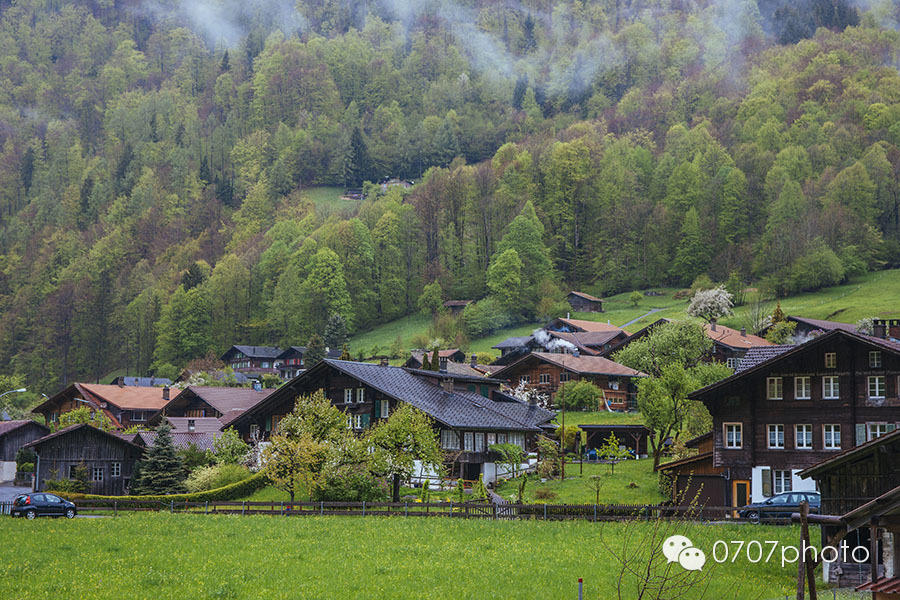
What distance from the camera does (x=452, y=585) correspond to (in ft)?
84.4

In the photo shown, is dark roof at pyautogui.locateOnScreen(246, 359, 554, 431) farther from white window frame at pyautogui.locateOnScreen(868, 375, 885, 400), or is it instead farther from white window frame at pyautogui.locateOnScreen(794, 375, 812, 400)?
white window frame at pyautogui.locateOnScreen(868, 375, 885, 400)

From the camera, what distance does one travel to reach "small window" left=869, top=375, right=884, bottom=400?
4681 centimetres

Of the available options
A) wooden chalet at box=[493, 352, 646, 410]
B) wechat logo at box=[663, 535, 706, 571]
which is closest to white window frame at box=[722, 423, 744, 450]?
wechat logo at box=[663, 535, 706, 571]

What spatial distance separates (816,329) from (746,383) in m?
54.1

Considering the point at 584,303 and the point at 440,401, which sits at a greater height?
the point at 584,303

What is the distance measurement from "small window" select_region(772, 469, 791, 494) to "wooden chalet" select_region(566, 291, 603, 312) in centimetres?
9006

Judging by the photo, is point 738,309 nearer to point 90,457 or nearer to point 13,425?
point 90,457

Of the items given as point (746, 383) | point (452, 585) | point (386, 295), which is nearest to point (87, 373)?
point (386, 295)

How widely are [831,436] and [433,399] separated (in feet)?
78.8

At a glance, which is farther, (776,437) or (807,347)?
(776,437)

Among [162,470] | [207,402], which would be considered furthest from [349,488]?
[207,402]

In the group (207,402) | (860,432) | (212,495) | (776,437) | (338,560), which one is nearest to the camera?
(338,560)

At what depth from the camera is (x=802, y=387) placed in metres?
48.4

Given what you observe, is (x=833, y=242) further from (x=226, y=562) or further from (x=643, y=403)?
(x=226, y=562)
